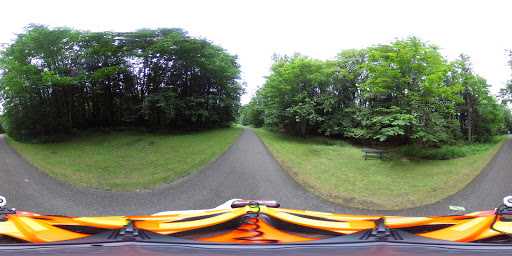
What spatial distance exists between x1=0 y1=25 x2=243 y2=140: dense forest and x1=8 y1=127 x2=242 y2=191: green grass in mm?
1304

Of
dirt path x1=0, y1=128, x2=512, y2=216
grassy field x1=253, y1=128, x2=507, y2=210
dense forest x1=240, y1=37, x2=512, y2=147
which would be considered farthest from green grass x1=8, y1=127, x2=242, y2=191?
dense forest x1=240, y1=37, x2=512, y2=147

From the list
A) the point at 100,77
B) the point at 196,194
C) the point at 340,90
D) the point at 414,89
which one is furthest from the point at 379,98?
the point at 100,77

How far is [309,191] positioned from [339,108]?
11272mm

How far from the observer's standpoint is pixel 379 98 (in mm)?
8039

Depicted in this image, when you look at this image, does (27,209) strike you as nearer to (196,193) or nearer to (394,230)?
(196,193)

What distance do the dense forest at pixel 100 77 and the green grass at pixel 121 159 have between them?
130cm

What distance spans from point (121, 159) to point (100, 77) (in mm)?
5040

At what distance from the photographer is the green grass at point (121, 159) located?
3611 mm

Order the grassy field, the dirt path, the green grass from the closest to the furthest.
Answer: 1. the dirt path
2. the grassy field
3. the green grass

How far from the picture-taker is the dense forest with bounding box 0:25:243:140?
715 cm

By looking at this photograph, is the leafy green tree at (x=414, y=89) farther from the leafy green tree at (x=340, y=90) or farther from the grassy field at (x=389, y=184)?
the leafy green tree at (x=340, y=90)

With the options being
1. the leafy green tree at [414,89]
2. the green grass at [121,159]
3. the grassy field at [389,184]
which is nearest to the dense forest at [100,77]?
the green grass at [121,159]

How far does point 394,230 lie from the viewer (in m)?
1.14

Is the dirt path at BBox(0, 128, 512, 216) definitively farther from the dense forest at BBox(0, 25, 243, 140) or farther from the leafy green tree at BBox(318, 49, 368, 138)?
the leafy green tree at BBox(318, 49, 368, 138)
